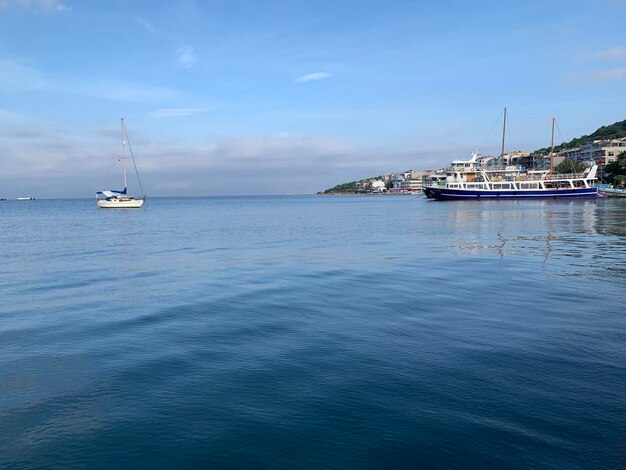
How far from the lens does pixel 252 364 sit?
31.3ft

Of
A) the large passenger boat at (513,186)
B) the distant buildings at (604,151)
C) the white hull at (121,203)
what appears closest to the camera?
the white hull at (121,203)

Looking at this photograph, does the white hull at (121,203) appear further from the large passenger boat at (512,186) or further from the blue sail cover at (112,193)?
the large passenger boat at (512,186)

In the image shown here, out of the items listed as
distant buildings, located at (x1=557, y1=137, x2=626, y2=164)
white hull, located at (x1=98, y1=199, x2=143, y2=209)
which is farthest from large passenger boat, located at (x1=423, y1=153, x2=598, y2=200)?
white hull, located at (x1=98, y1=199, x2=143, y2=209)

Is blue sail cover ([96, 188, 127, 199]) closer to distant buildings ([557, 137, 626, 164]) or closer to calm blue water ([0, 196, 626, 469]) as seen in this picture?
calm blue water ([0, 196, 626, 469])

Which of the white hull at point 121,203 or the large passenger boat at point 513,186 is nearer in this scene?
the white hull at point 121,203

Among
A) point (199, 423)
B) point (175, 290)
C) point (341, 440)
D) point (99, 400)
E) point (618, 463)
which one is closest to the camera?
point (618, 463)

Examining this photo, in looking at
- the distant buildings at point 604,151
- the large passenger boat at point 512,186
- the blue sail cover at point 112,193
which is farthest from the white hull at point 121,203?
the distant buildings at point 604,151

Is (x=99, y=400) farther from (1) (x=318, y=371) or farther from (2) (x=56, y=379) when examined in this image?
(1) (x=318, y=371)

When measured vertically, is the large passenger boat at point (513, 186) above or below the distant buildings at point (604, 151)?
below

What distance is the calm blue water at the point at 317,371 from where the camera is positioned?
21.0 feet

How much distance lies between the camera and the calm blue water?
6.40 metres

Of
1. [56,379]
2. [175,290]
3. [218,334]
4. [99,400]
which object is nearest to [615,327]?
[218,334]

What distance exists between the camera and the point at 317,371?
9094 mm

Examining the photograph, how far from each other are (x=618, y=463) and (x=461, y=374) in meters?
3.08
